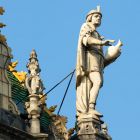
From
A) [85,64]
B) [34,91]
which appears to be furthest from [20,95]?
[85,64]

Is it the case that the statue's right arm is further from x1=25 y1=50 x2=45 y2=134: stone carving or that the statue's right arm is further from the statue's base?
the statue's base

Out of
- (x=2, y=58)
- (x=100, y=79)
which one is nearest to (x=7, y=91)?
(x=2, y=58)

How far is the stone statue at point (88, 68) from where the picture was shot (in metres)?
30.7

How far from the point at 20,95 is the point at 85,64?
11.7 ft

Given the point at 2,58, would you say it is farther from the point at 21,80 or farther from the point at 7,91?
the point at 21,80

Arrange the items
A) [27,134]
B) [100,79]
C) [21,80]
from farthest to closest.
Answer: [21,80] < [100,79] < [27,134]

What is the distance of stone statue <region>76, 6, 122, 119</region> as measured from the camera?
3070 centimetres

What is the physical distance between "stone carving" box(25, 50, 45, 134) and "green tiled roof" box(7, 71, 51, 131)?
2.74 feet

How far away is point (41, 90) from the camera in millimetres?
31797

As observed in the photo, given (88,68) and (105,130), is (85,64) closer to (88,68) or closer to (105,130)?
(88,68)

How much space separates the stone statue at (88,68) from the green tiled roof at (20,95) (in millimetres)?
2087

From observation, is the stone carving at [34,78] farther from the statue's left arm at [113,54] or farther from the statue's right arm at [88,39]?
the statue's left arm at [113,54]

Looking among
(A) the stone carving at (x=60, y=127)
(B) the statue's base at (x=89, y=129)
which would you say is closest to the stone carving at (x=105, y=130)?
(B) the statue's base at (x=89, y=129)

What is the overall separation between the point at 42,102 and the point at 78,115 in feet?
5.73
